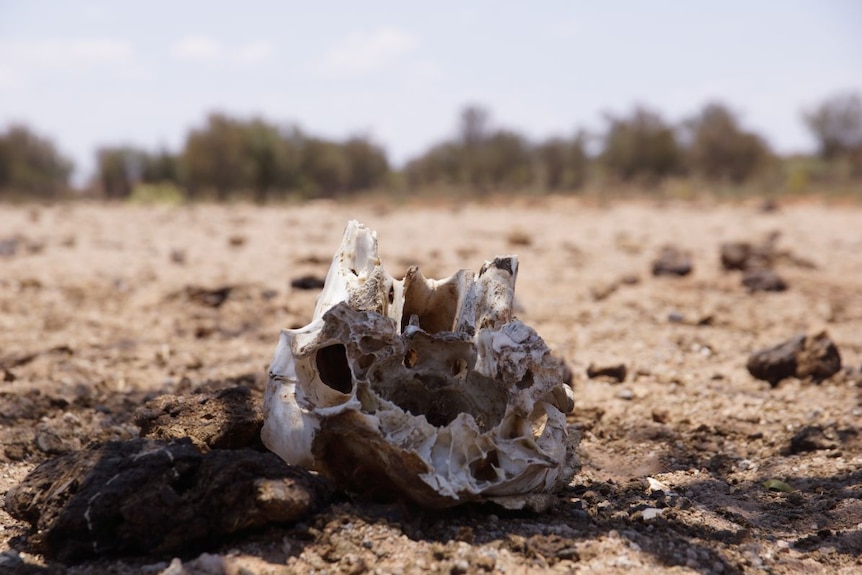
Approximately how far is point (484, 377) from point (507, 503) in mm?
519

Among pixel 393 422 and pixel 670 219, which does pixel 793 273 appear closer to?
pixel 670 219

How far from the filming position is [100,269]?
309 inches

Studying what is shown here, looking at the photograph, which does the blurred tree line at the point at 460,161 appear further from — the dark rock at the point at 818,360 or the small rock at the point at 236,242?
the dark rock at the point at 818,360

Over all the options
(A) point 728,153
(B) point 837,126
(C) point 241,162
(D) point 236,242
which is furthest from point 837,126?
(D) point 236,242

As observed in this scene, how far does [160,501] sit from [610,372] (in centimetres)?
324

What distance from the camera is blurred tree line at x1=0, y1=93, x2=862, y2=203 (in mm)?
23391

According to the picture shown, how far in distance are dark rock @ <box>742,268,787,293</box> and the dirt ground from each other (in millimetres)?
89

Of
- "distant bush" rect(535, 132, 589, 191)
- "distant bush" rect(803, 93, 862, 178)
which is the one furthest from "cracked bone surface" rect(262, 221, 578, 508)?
"distant bush" rect(803, 93, 862, 178)

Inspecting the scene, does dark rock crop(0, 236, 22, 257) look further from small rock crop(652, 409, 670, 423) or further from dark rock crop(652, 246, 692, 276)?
small rock crop(652, 409, 670, 423)

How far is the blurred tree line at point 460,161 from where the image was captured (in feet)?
76.7

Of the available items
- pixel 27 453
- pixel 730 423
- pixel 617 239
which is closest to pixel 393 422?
pixel 27 453

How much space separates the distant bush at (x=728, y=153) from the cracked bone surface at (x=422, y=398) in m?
22.1

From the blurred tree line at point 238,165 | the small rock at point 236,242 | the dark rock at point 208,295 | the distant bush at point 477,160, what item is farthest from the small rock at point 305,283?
the distant bush at point 477,160

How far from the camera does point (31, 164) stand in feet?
92.4
